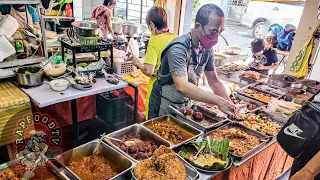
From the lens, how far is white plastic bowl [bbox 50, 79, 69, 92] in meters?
2.65

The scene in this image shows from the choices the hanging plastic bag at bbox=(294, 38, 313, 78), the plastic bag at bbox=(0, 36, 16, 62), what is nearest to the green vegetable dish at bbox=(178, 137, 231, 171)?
the plastic bag at bbox=(0, 36, 16, 62)

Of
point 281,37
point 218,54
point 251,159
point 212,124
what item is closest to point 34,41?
point 212,124

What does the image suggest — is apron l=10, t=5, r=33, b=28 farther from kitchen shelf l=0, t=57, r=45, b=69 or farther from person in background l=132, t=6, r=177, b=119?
person in background l=132, t=6, r=177, b=119

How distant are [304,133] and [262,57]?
125 inches

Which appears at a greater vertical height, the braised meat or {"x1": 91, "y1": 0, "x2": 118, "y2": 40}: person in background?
{"x1": 91, "y1": 0, "x2": 118, "y2": 40}: person in background

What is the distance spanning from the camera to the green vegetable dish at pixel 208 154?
5.21 ft

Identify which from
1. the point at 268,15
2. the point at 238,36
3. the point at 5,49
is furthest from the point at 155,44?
the point at 238,36

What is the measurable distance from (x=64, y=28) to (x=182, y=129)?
419cm

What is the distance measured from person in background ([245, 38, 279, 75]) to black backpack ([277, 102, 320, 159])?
291cm

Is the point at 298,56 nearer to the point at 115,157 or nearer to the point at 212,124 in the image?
the point at 212,124

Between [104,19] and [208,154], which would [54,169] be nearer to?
[208,154]

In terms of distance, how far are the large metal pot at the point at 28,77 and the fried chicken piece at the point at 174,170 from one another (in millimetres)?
1989

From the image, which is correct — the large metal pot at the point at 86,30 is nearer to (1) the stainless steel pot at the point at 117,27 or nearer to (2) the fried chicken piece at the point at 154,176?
(1) the stainless steel pot at the point at 117,27

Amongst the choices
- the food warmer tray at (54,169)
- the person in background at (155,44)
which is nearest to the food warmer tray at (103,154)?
the food warmer tray at (54,169)
